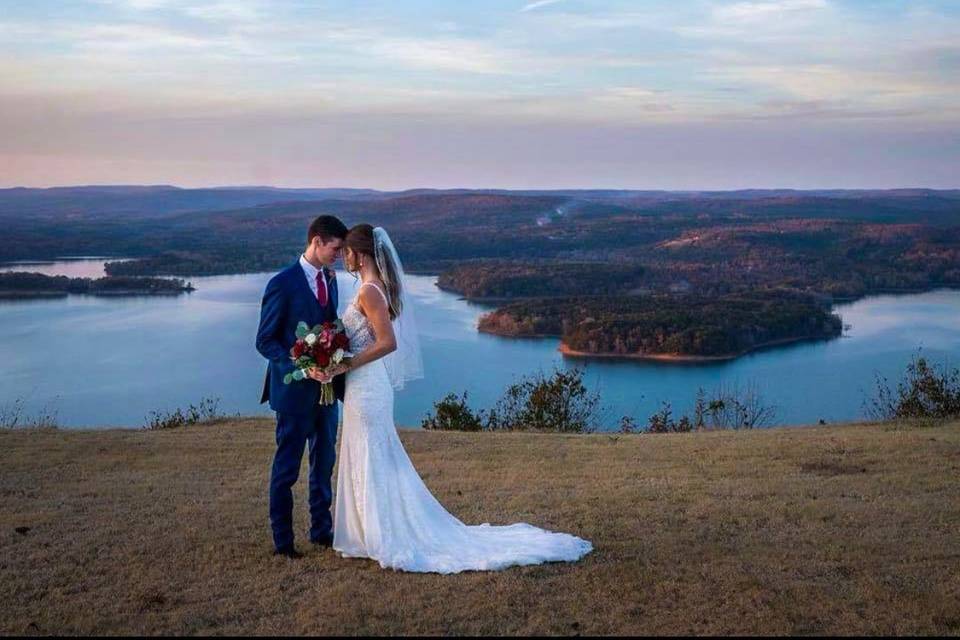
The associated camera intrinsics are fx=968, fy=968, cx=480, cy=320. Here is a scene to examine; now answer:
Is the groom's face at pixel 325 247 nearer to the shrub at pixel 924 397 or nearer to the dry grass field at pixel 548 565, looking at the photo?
the dry grass field at pixel 548 565

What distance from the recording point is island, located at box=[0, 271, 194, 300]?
42375 mm

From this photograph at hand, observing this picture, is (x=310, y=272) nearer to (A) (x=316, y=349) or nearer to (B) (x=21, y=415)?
(A) (x=316, y=349)

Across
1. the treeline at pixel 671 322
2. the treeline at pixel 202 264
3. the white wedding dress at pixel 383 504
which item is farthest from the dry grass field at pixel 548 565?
the treeline at pixel 202 264

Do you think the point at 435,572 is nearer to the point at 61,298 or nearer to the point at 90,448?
the point at 90,448

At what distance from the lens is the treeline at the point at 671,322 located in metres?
31.9

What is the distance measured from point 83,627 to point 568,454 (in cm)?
620

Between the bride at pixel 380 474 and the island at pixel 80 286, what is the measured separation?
40746mm

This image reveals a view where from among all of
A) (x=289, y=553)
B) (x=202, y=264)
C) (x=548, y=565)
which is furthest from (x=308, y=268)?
(x=202, y=264)

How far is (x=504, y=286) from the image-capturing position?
48.6m

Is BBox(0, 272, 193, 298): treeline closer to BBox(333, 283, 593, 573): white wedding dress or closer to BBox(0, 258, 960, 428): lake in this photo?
BBox(0, 258, 960, 428): lake

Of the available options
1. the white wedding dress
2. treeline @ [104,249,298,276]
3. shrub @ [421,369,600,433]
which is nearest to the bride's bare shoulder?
the white wedding dress

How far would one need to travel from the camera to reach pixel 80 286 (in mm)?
43938

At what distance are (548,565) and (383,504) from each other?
3.55 feet

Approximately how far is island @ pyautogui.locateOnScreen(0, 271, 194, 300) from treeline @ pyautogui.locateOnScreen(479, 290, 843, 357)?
54.6 feet
